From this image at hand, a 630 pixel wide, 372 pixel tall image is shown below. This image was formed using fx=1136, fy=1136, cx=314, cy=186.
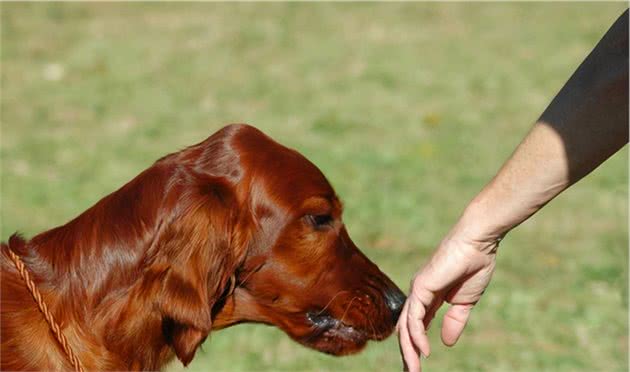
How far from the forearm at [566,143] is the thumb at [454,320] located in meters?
0.40

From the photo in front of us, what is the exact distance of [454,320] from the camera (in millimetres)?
4133

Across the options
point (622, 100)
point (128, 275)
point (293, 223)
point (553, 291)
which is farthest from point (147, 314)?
point (553, 291)

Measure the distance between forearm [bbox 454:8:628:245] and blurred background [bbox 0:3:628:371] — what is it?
2604 millimetres

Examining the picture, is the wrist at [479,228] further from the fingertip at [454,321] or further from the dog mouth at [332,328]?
the dog mouth at [332,328]

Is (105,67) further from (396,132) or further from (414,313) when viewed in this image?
(414,313)

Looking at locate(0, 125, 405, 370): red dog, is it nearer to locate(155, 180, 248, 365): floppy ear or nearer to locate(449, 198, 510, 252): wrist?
locate(155, 180, 248, 365): floppy ear

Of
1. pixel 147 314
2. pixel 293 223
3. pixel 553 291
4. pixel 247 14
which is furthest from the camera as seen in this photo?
pixel 247 14

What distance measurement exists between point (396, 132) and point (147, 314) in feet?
24.5

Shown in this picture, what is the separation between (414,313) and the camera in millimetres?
3881

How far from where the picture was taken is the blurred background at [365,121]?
6.83 metres

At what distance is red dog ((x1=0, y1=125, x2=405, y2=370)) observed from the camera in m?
3.83

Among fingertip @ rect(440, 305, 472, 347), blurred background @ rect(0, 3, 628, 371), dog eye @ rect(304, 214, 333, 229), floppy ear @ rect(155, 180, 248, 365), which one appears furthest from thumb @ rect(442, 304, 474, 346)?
blurred background @ rect(0, 3, 628, 371)

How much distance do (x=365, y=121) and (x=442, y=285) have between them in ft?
25.3

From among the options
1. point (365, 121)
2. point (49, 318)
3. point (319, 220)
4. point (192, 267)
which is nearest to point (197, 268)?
point (192, 267)
